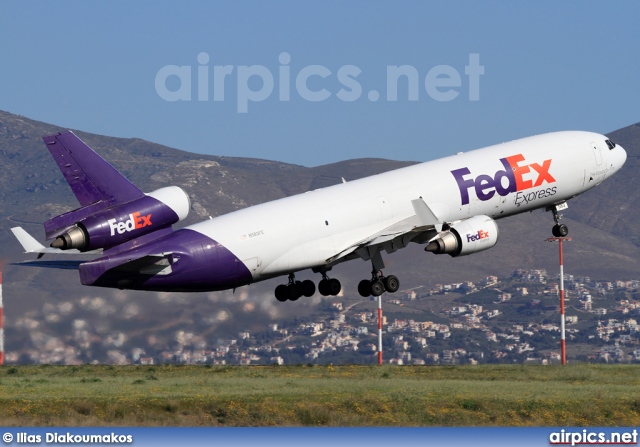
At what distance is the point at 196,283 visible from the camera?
192 feet

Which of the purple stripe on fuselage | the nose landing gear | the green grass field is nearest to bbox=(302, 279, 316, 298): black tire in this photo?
the green grass field

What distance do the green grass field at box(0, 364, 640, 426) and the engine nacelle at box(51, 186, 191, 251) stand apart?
6.33m


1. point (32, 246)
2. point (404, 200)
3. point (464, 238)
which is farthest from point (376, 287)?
point (32, 246)

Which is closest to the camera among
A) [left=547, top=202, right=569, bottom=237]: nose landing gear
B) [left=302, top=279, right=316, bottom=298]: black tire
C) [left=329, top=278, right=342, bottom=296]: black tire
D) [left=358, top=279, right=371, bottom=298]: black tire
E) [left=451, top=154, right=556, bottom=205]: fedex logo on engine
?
[left=451, top=154, right=556, bottom=205]: fedex logo on engine

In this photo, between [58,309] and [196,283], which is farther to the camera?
[58,309]

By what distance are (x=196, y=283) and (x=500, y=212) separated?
1713 cm

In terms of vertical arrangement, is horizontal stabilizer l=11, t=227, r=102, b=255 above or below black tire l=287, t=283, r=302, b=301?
above

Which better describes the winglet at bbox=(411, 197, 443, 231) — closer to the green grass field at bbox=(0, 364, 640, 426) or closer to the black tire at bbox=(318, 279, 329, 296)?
the black tire at bbox=(318, 279, 329, 296)

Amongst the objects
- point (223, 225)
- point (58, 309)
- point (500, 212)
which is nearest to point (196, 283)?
point (223, 225)

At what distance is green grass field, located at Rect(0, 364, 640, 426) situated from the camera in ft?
161

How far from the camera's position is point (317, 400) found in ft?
169

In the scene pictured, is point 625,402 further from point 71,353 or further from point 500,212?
point 71,353

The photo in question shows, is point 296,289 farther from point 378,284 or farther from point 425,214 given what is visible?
point 425,214

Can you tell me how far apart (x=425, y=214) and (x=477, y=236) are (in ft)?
9.00
